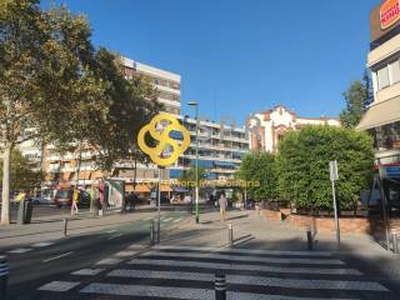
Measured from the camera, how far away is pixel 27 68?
77.9 feet

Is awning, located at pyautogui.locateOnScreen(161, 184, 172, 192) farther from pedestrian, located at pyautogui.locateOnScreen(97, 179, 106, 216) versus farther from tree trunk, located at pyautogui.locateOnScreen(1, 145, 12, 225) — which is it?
tree trunk, located at pyautogui.locateOnScreen(1, 145, 12, 225)

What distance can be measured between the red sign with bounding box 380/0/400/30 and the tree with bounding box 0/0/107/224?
17.0 metres

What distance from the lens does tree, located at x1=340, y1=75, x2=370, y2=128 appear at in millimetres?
43213

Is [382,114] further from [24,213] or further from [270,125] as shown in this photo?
[270,125]

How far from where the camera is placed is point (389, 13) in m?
25.6

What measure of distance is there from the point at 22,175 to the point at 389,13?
5369cm

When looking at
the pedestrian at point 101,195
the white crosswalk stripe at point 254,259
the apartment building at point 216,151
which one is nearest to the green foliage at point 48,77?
the pedestrian at point 101,195

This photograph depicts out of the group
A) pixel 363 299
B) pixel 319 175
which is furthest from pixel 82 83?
pixel 363 299

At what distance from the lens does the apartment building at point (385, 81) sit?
24375 mm

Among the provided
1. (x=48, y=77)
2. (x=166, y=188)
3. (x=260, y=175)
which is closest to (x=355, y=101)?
(x=260, y=175)

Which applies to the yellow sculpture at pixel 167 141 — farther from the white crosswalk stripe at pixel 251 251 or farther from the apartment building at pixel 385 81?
the apartment building at pixel 385 81

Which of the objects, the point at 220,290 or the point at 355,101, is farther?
the point at 355,101

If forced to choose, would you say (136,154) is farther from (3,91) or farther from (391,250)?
(391,250)

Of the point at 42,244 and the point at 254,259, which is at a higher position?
the point at 42,244
